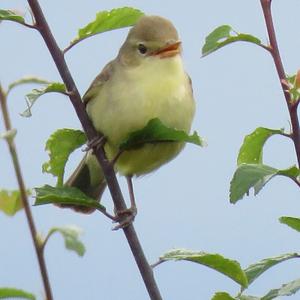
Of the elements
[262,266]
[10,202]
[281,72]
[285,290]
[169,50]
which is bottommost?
[285,290]

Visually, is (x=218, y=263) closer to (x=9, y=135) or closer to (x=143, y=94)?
(x=9, y=135)

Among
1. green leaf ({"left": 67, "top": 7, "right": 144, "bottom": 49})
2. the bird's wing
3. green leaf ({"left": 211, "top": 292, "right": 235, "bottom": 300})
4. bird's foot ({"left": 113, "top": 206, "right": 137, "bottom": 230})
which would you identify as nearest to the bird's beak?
the bird's wing

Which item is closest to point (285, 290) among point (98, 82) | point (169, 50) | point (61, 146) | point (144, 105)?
point (61, 146)

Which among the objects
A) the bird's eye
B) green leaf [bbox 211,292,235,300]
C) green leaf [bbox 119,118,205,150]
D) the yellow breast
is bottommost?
green leaf [bbox 211,292,235,300]

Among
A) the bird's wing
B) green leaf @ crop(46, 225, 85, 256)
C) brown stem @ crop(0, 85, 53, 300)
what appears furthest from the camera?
the bird's wing

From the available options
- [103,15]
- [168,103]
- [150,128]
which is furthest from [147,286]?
[168,103]

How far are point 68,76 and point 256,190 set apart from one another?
0.64 meters

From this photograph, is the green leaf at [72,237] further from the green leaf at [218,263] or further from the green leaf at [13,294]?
the green leaf at [218,263]

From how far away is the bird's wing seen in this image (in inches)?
126

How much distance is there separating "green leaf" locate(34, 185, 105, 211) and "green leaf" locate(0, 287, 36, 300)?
30 centimetres

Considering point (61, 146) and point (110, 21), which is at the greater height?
point (110, 21)

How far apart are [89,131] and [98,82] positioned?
1.05 metres

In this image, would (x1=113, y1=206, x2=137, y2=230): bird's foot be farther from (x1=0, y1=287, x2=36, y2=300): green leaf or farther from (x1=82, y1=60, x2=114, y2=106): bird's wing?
(x1=82, y1=60, x2=114, y2=106): bird's wing

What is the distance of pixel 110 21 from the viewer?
239 centimetres
